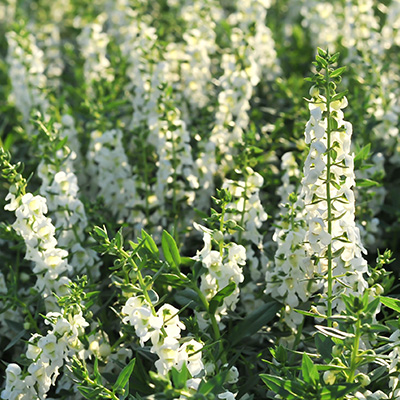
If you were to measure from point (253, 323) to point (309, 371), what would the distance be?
673 millimetres

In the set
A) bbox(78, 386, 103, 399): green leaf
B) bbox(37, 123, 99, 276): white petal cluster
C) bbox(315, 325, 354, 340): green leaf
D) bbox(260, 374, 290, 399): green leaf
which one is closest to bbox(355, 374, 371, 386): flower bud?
bbox(315, 325, 354, 340): green leaf

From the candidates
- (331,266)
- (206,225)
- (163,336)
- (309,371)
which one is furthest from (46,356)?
(206,225)

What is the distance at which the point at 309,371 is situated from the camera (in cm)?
213

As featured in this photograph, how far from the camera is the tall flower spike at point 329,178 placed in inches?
90.0

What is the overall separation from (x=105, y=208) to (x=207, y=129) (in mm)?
869

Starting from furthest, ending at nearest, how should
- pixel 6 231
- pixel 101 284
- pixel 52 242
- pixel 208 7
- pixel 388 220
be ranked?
pixel 208 7, pixel 388 220, pixel 101 284, pixel 6 231, pixel 52 242

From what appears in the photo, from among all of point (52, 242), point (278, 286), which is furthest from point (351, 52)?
point (52, 242)

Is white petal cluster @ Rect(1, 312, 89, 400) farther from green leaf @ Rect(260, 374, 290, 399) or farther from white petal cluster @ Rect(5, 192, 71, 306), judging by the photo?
green leaf @ Rect(260, 374, 290, 399)

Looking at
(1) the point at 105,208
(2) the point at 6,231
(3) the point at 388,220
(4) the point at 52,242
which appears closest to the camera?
(4) the point at 52,242

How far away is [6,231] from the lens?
3.04m

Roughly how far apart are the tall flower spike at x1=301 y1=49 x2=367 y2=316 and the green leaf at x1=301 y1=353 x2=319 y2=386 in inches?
11.6

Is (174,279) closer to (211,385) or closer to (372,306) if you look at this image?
(211,385)

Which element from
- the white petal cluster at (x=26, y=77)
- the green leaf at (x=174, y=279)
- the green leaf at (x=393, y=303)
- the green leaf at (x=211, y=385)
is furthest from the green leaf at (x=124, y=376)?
the white petal cluster at (x=26, y=77)

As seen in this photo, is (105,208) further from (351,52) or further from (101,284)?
(351,52)
